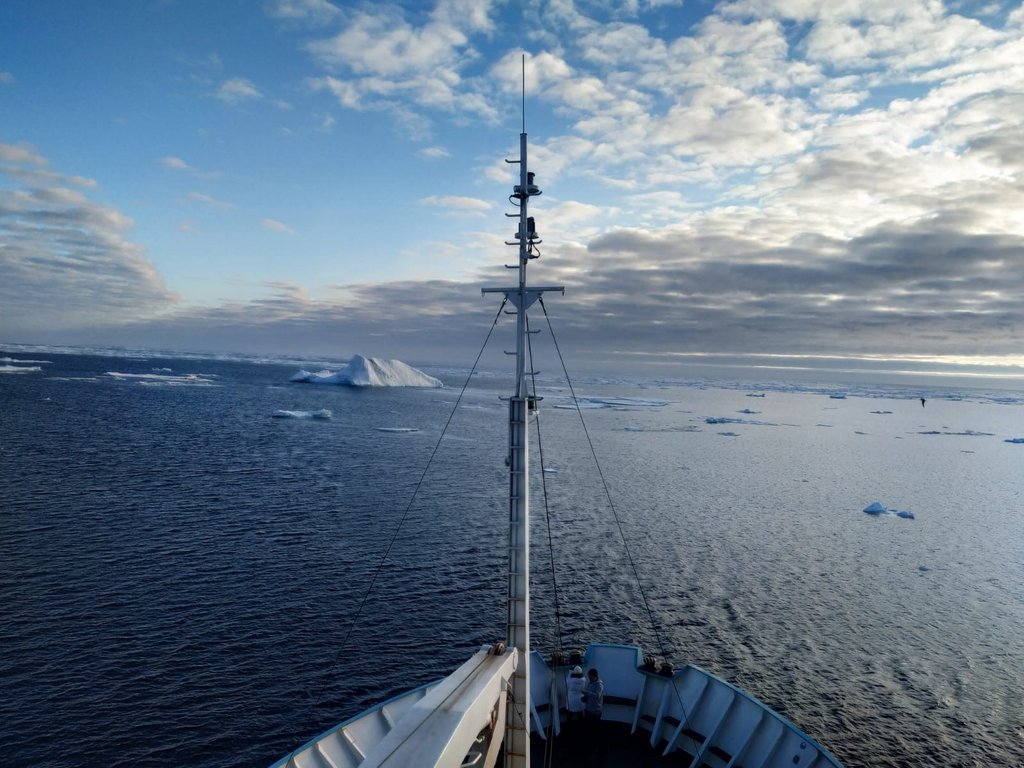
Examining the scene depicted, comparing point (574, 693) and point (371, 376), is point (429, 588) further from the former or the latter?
point (371, 376)

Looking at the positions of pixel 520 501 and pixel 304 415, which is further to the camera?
pixel 304 415

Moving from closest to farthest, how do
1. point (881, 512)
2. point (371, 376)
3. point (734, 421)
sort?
point (881, 512) → point (734, 421) → point (371, 376)

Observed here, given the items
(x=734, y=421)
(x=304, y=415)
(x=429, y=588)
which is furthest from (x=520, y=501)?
(x=734, y=421)

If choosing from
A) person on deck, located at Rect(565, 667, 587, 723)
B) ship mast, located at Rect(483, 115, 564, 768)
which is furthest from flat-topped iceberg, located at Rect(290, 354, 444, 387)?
ship mast, located at Rect(483, 115, 564, 768)

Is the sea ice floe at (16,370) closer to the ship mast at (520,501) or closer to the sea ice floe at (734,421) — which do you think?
the sea ice floe at (734,421)

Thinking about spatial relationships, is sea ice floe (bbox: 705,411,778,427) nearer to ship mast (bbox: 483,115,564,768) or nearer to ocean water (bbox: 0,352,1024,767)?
ocean water (bbox: 0,352,1024,767)

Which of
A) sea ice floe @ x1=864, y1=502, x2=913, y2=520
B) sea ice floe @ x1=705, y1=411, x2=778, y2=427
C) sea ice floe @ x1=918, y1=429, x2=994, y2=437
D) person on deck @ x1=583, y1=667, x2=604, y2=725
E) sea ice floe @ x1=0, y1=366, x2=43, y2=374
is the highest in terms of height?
sea ice floe @ x1=0, y1=366, x2=43, y2=374

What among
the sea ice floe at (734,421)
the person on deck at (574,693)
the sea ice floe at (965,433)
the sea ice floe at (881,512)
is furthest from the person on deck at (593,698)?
the sea ice floe at (965,433)

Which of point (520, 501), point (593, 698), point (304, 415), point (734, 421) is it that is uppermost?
point (520, 501)
